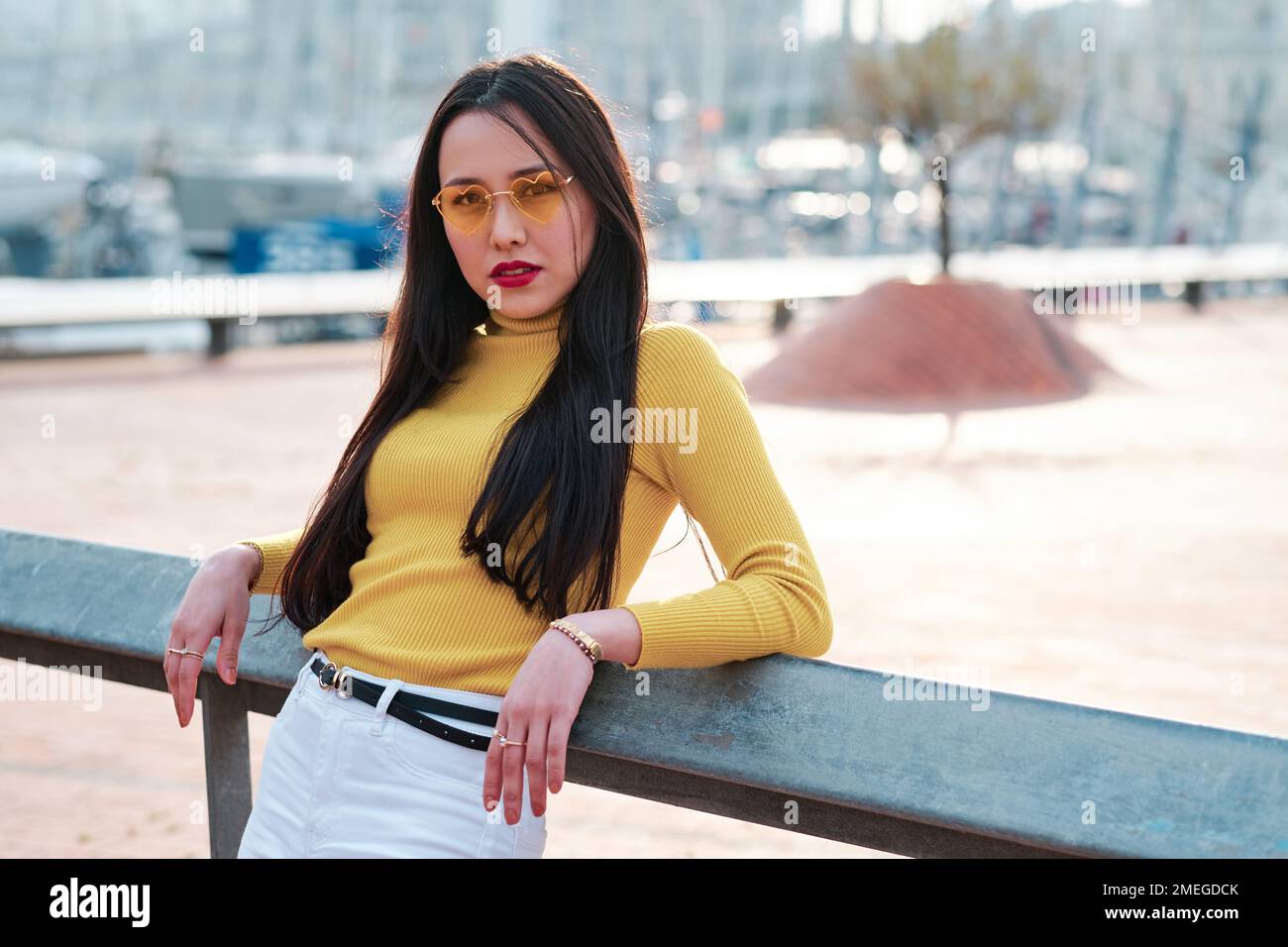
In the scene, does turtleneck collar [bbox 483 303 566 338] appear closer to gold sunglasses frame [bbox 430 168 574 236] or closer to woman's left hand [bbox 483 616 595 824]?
gold sunglasses frame [bbox 430 168 574 236]

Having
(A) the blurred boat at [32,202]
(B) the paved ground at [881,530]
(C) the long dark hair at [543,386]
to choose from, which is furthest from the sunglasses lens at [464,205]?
(A) the blurred boat at [32,202]

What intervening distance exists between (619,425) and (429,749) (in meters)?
0.47

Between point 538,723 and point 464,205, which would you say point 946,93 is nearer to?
point 464,205

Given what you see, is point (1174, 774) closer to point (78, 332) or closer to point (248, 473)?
point (248, 473)

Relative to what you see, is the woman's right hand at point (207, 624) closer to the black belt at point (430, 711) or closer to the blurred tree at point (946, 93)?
the black belt at point (430, 711)

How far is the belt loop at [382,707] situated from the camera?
1975 millimetres

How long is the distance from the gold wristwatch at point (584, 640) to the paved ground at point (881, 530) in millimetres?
1056

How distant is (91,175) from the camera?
113ft

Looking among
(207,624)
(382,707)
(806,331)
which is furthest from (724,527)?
(806,331)

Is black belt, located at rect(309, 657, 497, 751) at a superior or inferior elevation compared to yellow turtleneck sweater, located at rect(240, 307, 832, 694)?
inferior

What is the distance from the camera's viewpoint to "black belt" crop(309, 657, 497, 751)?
1.95 metres

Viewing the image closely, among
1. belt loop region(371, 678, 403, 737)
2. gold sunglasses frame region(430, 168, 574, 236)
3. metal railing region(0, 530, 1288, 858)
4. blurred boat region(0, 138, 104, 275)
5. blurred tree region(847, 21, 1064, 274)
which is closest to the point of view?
metal railing region(0, 530, 1288, 858)

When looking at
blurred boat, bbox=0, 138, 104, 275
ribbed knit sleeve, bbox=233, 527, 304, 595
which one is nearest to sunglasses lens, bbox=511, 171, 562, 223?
ribbed knit sleeve, bbox=233, 527, 304, 595
